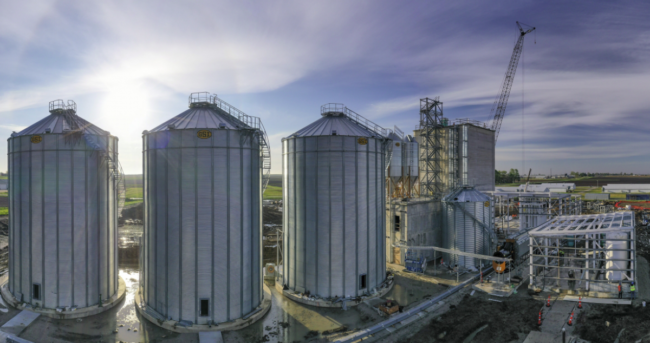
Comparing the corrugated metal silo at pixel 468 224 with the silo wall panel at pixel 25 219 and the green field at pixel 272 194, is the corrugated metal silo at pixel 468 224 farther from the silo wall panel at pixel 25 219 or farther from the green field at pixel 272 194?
the green field at pixel 272 194

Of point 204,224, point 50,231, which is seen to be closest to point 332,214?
point 204,224

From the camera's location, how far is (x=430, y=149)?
44906mm

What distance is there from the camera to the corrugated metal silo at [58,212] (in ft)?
74.4

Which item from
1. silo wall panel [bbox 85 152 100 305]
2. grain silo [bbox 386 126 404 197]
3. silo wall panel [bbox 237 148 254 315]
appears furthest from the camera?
grain silo [bbox 386 126 404 197]

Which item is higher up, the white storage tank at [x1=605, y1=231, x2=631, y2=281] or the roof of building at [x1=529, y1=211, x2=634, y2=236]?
the roof of building at [x1=529, y1=211, x2=634, y2=236]

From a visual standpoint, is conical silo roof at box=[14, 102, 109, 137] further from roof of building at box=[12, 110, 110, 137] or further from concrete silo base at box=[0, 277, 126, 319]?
concrete silo base at box=[0, 277, 126, 319]

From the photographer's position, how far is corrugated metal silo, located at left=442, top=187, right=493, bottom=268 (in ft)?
109

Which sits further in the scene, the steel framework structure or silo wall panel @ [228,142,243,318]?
the steel framework structure

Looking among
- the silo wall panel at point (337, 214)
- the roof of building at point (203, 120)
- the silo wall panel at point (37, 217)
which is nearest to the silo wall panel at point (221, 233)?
the roof of building at point (203, 120)

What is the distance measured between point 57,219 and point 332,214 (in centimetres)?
1930

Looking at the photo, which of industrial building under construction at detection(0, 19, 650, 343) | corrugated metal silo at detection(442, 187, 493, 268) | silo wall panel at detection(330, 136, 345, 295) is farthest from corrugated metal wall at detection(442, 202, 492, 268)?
silo wall panel at detection(330, 136, 345, 295)

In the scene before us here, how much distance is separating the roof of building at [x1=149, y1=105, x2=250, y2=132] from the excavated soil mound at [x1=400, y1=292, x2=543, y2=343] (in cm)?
1773

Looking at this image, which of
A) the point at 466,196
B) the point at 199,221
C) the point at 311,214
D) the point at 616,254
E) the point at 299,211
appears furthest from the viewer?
the point at 466,196

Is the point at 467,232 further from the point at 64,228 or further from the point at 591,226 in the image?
the point at 64,228
